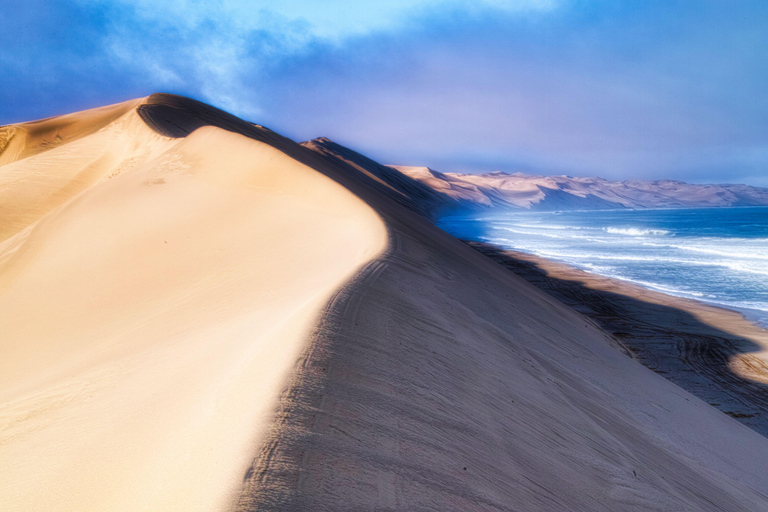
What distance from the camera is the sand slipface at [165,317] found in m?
2.12

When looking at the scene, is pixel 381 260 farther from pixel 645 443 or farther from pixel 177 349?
pixel 645 443

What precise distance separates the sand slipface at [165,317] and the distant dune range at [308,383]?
0.02 metres

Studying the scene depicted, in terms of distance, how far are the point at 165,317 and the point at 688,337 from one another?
11754 mm

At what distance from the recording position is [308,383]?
2.47 meters

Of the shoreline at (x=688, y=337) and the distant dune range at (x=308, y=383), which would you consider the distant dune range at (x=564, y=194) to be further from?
the distant dune range at (x=308, y=383)

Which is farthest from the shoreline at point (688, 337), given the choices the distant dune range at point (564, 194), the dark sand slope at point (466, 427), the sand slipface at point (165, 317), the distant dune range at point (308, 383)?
the distant dune range at point (564, 194)

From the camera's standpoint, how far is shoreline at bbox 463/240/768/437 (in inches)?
323

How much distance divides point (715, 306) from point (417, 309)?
1402 centimetres

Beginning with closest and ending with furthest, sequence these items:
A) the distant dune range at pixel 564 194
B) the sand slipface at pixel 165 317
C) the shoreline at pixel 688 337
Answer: the sand slipface at pixel 165 317
the shoreline at pixel 688 337
the distant dune range at pixel 564 194

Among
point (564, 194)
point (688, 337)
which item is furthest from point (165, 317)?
point (564, 194)

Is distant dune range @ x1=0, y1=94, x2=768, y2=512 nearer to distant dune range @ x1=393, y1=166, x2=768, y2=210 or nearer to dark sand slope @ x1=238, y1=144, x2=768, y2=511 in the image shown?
dark sand slope @ x1=238, y1=144, x2=768, y2=511

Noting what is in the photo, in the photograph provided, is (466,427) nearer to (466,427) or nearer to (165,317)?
(466,427)

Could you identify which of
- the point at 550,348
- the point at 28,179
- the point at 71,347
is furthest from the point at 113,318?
the point at 28,179

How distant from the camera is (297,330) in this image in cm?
313
